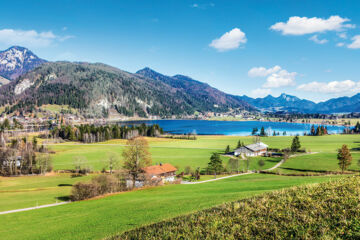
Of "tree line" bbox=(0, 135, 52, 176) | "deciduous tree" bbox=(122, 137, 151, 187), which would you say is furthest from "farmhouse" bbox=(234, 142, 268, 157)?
"tree line" bbox=(0, 135, 52, 176)

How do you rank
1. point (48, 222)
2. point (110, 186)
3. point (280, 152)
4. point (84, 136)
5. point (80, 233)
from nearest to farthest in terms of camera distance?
1. point (80, 233)
2. point (48, 222)
3. point (110, 186)
4. point (280, 152)
5. point (84, 136)

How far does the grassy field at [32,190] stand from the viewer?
37.5m

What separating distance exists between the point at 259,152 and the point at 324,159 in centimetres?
2615

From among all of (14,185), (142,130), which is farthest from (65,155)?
(142,130)

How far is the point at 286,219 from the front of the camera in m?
6.66

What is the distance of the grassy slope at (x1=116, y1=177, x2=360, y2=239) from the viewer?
5.82 m

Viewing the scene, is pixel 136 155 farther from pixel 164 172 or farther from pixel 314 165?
pixel 314 165

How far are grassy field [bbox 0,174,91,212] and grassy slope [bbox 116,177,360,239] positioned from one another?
126ft

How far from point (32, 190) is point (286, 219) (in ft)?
191

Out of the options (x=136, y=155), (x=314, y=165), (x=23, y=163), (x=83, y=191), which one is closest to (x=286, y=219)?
(x=83, y=191)

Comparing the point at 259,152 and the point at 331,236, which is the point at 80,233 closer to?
the point at 331,236

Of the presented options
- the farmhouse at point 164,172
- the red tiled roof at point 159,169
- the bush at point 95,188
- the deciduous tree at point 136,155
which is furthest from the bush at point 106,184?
the farmhouse at point 164,172

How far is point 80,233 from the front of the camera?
17.2 meters

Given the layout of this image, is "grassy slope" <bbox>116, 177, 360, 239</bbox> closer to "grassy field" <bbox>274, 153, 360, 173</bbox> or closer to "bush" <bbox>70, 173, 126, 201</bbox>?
"bush" <bbox>70, 173, 126, 201</bbox>
